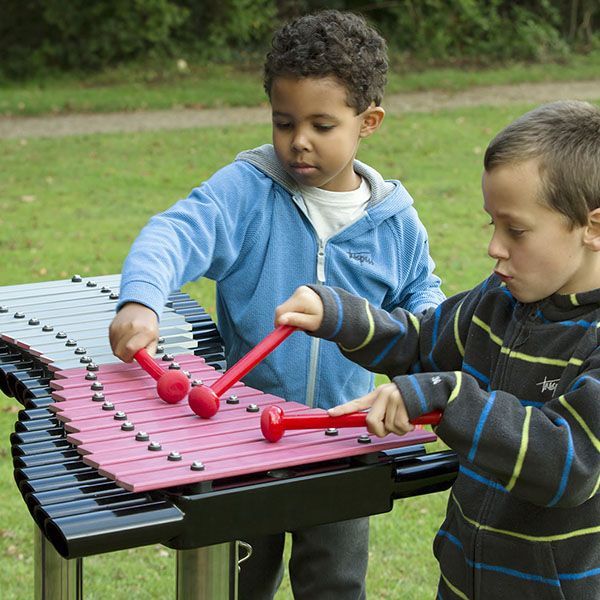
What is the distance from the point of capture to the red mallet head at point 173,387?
8.64ft

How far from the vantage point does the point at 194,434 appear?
2.47 meters

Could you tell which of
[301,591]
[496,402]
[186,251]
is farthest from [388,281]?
[496,402]

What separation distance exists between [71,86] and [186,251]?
1152 cm

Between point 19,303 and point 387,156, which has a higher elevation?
point 19,303

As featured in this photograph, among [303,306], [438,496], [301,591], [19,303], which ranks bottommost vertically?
[438,496]

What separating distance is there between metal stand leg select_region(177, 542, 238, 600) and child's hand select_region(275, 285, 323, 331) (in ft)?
1.56

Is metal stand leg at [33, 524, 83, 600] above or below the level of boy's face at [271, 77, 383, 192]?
below

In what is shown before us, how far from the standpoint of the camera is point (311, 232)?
10.7ft

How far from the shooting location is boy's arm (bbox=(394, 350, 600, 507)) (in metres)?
2.19

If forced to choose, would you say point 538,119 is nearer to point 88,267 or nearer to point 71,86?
point 88,267

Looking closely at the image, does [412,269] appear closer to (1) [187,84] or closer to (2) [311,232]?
(2) [311,232]

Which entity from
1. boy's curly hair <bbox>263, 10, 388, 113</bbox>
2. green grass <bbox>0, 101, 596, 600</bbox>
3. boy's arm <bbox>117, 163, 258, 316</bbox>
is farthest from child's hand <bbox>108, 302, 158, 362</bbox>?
green grass <bbox>0, 101, 596, 600</bbox>

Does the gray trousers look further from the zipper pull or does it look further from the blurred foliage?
the blurred foliage

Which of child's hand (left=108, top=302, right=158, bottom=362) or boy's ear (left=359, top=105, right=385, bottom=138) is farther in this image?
boy's ear (left=359, top=105, right=385, bottom=138)
